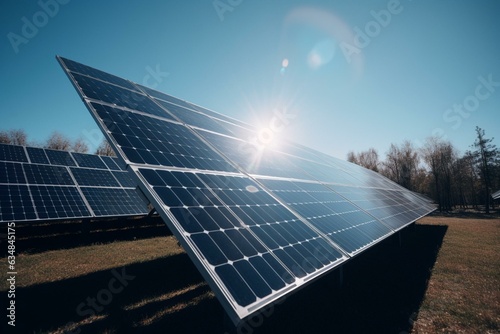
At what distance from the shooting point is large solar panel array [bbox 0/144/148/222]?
12968mm

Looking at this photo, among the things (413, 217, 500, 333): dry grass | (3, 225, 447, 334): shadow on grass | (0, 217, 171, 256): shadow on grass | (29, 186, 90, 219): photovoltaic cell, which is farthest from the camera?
(0, 217, 171, 256): shadow on grass

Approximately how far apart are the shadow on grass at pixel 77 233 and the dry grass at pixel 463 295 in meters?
17.1

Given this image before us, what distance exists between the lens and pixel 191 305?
7.17m

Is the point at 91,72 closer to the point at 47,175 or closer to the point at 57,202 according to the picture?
the point at 57,202

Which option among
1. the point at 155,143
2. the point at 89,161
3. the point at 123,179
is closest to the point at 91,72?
the point at 155,143

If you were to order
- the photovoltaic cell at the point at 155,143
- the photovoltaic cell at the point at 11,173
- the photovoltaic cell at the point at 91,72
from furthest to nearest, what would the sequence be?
the photovoltaic cell at the point at 11,173, the photovoltaic cell at the point at 91,72, the photovoltaic cell at the point at 155,143

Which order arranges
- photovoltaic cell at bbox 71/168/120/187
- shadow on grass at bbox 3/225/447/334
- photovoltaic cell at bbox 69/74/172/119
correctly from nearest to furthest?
1. shadow on grass at bbox 3/225/447/334
2. photovoltaic cell at bbox 69/74/172/119
3. photovoltaic cell at bbox 71/168/120/187

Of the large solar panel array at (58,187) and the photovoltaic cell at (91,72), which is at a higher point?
the photovoltaic cell at (91,72)

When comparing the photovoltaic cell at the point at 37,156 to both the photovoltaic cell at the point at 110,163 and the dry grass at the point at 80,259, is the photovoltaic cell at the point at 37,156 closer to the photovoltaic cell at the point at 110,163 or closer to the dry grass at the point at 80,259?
the photovoltaic cell at the point at 110,163

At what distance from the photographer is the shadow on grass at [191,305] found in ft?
19.5

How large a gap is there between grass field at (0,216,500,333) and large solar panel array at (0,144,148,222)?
7.15 ft

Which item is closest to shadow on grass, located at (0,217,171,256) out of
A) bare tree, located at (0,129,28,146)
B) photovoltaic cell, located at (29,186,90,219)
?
photovoltaic cell, located at (29,186,90,219)

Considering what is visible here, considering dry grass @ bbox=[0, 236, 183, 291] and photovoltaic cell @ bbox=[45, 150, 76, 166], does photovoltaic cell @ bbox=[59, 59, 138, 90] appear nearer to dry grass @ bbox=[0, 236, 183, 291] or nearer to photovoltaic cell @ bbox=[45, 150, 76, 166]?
dry grass @ bbox=[0, 236, 183, 291]

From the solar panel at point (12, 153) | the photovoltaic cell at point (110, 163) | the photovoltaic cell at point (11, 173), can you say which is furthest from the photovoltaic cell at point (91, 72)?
the photovoltaic cell at point (110, 163)
